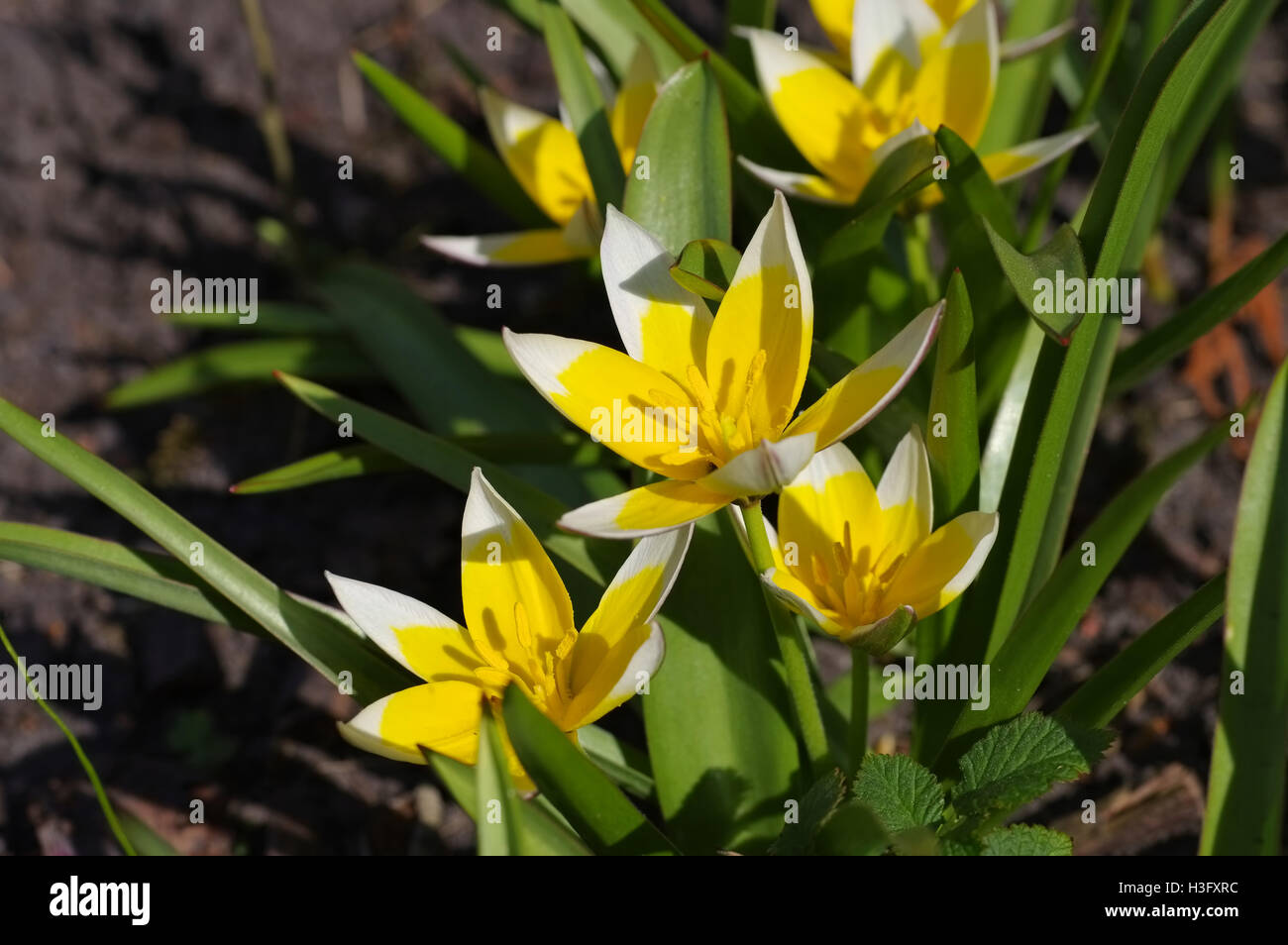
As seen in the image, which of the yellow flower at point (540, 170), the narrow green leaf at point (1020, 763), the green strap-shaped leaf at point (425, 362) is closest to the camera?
the narrow green leaf at point (1020, 763)

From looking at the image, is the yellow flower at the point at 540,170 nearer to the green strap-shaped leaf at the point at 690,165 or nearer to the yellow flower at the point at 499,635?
the green strap-shaped leaf at the point at 690,165

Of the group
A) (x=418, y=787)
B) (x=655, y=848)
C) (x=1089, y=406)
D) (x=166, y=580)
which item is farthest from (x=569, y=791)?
(x=1089, y=406)

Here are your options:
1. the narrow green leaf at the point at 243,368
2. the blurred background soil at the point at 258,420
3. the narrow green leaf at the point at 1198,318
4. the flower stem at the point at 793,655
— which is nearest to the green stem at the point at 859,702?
the flower stem at the point at 793,655

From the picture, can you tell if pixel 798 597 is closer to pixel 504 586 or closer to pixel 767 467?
pixel 767 467

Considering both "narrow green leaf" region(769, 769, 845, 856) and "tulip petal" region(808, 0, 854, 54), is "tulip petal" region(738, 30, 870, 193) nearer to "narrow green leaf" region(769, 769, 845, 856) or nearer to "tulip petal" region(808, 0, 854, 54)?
"tulip petal" region(808, 0, 854, 54)

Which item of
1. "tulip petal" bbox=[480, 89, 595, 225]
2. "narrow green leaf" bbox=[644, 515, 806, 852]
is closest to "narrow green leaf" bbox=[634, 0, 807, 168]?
"tulip petal" bbox=[480, 89, 595, 225]
